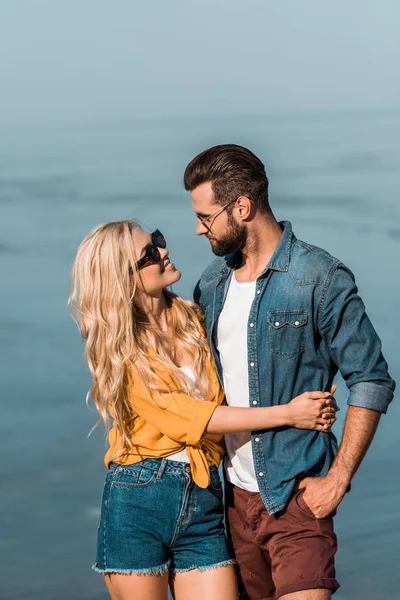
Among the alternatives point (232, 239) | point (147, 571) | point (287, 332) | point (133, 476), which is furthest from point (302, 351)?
point (147, 571)

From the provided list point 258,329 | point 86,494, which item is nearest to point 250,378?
point 258,329

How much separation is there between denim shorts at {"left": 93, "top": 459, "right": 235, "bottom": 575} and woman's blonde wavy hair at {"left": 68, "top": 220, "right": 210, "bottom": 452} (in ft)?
0.56

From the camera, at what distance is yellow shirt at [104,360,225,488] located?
193 inches

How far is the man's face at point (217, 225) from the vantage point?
200 inches

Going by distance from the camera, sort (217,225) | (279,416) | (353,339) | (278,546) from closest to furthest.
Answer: (353,339), (279,416), (278,546), (217,225)

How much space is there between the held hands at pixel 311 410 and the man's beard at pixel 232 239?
71cm

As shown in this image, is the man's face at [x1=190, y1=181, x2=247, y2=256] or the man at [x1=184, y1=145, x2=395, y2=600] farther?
the man's face at [x1=190, y1=181, x2=247, y2=256]

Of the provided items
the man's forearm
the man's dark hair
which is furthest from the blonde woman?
the man's dark hair

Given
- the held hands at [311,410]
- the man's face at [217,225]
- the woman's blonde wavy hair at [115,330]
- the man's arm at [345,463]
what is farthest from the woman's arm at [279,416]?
the man's face at [217,225]

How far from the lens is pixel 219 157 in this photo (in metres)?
5.07

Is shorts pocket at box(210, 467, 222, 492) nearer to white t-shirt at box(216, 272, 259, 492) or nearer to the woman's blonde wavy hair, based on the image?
white t-shirt at box(216, 272, 259, 492)

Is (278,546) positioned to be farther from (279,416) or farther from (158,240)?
(158,240)

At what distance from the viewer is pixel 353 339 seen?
4.78m

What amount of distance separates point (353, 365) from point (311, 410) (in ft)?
0.83
